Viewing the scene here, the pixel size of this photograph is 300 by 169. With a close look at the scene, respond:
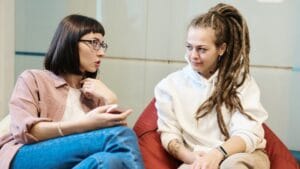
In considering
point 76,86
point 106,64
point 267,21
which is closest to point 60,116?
point 76,86

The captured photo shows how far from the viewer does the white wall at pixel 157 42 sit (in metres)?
2.31

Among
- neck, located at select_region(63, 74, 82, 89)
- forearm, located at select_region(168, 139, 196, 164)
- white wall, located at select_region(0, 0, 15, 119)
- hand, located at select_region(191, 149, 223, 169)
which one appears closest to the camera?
hand, located at select_region(191, 149, 223, 169)

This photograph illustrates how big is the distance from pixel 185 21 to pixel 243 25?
2.31 feet

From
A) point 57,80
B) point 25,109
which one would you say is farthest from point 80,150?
point 57,80

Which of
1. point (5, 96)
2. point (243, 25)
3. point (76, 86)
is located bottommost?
point (5, 96)

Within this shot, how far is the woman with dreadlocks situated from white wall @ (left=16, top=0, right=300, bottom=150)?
2.01ft

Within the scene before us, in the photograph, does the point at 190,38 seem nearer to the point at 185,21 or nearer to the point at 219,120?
the point at 219,120

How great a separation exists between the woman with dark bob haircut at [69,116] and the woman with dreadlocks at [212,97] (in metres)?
0.26

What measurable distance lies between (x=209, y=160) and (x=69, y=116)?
54 centimetres

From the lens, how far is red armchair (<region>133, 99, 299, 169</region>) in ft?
5.54

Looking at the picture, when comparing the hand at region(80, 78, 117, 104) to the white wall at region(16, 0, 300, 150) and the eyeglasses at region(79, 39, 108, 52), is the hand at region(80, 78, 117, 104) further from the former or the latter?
the white wall at region(16, 0, 300, 150)

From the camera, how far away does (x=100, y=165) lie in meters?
1.26

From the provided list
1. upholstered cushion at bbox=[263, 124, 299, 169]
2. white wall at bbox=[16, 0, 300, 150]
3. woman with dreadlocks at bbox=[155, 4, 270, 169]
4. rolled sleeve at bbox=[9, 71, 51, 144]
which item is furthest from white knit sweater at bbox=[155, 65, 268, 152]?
white wall at bbox=[16, 0, 300, 150]

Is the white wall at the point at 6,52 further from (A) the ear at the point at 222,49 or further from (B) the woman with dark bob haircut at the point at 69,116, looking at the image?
(A) the ear at the point at 222,49
